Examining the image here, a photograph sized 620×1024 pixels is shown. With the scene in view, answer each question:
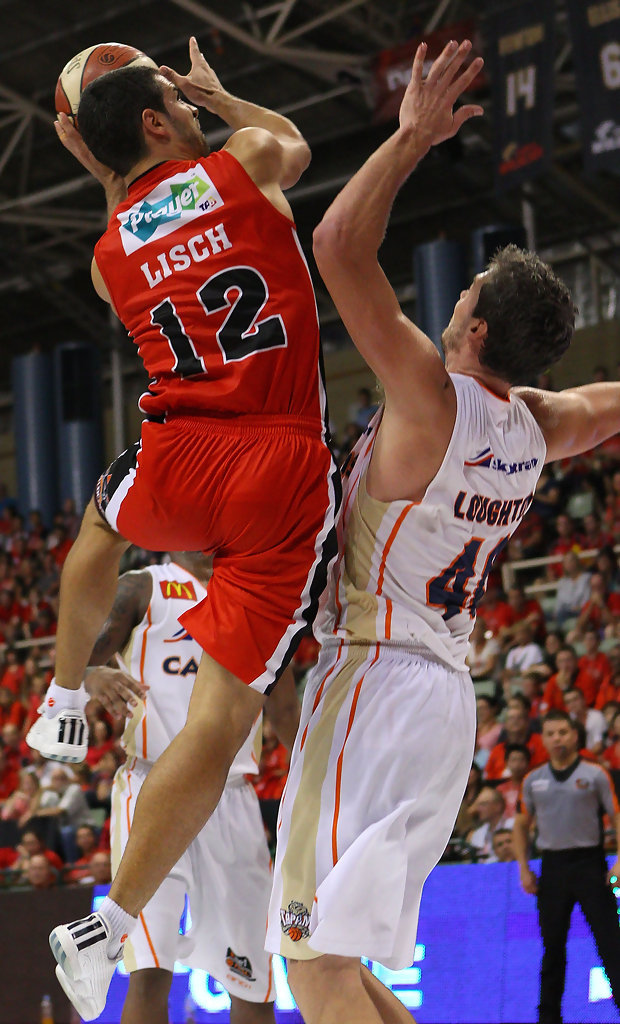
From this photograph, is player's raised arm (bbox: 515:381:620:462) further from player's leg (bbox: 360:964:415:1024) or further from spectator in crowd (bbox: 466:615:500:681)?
spectator in crowd (bbox: 466:615:500:681)

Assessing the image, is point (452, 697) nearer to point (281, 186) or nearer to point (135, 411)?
point (281, 186)

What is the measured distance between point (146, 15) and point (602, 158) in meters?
6.99

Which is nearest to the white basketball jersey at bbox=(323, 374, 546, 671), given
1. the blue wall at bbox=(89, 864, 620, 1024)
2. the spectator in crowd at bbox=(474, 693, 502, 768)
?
the blue wall at bbox=(89, 864, 620, 1024)

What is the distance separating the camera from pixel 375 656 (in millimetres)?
3320

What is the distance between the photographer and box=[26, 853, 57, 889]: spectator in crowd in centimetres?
920

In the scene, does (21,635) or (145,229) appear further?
(21,635)

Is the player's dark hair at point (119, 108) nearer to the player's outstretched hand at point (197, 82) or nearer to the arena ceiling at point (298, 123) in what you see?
the player's outstretched hand at point (197, 82)

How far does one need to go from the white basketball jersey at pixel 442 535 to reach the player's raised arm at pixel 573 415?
0.19 m

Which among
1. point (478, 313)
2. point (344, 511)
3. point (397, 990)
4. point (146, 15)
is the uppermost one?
point (146, 15)

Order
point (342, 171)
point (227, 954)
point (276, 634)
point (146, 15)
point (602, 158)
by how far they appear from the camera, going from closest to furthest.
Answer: point (276, 634), point (227, 954), point (602, 158), point (146, 15), point (342, 171)

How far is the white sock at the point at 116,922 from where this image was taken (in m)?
3.07

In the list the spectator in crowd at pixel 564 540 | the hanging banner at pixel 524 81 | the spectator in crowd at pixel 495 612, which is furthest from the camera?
the spectator in crowd at pixel 564 540

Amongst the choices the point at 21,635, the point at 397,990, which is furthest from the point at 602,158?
the point at 21,635

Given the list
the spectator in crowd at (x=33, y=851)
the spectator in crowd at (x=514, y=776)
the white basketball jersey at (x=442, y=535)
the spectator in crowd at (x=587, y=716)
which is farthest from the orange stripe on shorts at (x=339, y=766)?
the spectator in crowd at (x=33, y=851)
